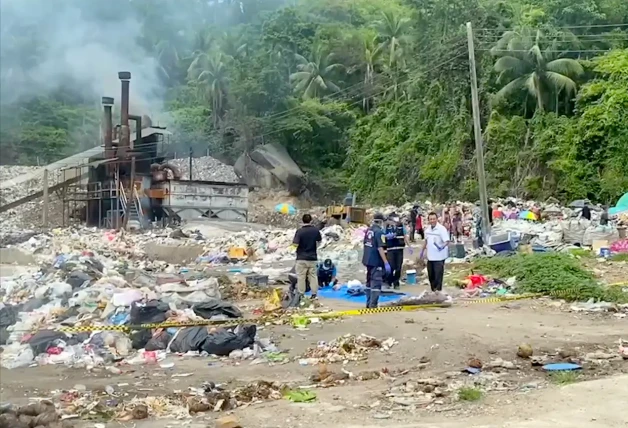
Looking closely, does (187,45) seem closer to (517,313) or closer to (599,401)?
(517,313)

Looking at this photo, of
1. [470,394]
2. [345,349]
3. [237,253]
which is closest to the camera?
[470,394]

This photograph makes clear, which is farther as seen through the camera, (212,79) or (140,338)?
(212,79)

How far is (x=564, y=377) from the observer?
637 centimetres

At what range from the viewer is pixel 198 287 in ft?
38.3

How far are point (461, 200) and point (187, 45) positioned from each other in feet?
47.5

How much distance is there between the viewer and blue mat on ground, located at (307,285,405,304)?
1174cm

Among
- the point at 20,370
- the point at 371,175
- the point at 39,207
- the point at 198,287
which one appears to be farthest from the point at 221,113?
the point at 20,370

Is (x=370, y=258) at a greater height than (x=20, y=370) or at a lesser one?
greater

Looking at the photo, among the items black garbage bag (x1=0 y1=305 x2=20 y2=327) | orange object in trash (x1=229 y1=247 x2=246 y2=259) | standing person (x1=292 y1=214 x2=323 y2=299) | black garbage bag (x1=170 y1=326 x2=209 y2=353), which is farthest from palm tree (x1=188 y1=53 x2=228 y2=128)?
black garbage bag (x1=170 y1=326 x2=209 y2=353)

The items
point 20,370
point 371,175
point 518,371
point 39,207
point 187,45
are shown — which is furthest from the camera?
point 371,175

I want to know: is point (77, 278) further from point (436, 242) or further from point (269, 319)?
point (436, 242)

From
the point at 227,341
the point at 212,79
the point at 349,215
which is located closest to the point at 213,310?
A: the point at 227,341

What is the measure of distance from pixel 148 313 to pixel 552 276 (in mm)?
5963

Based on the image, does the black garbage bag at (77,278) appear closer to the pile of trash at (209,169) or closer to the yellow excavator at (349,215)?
the yellow excavator at (349,215)
